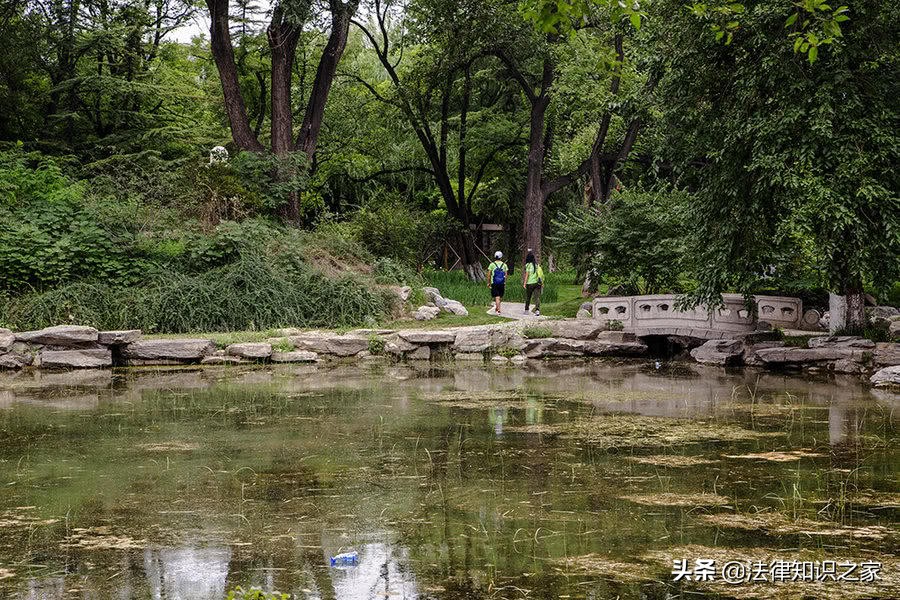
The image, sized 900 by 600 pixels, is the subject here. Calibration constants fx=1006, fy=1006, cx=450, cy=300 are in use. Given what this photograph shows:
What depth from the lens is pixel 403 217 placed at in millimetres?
26469

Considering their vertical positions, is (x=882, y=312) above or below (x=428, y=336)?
above

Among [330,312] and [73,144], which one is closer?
[330,312]

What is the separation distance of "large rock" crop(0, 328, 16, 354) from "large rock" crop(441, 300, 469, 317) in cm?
896

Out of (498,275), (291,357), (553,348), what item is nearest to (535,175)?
(498,275)

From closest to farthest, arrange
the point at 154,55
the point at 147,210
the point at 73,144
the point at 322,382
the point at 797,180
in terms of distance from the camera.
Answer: the point at 797,180
the point at 322,382
the point at 147,210
the point at 73,144
the point at 154,55

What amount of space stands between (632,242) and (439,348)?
16.3ft

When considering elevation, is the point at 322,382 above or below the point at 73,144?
below

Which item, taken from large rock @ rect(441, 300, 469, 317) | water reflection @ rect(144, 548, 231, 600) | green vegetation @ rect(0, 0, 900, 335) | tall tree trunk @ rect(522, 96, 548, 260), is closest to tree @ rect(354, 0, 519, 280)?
green vegetation @ rect(0, 0, 900, 335)

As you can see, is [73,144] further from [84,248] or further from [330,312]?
[330,312]

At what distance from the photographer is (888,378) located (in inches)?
559

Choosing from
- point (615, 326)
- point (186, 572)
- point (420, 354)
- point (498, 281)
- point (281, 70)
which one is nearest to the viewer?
point (186, 572)

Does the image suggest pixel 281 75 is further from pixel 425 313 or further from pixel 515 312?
pixel 515 312

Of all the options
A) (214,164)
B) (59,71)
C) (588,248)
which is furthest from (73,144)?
(588,248)

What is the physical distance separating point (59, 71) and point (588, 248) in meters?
15.4
